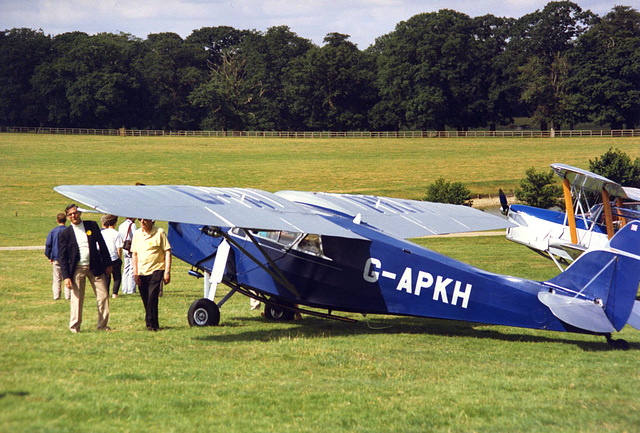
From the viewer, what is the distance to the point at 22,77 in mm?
94625

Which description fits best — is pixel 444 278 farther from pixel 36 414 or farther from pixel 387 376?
pixel 36 414

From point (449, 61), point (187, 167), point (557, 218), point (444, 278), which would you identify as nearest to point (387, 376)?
point (444, 278)

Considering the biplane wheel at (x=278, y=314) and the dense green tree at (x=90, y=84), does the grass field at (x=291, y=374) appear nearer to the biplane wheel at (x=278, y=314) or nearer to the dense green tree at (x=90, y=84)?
the biplane wheel at (x=278, y=314)

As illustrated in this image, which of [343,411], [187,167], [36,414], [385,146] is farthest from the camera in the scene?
[385,146]

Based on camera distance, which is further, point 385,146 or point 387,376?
point 385,146

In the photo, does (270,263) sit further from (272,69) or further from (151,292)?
(272,69)

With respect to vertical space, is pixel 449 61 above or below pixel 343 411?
above

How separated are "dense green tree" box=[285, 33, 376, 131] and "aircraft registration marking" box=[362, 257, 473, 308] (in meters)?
94.4

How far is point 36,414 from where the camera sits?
546cm

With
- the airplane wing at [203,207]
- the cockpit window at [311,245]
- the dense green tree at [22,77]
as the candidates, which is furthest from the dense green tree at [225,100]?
the cockpit window at [311,245]

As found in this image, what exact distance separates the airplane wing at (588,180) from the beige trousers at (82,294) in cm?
1027

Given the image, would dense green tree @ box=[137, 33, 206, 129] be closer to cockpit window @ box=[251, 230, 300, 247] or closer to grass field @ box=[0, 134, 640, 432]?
grass field @ box=[0, 134, 640, 432]

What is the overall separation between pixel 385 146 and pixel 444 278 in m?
72.5

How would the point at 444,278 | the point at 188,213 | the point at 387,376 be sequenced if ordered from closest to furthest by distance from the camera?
the point at 387,376, the point at 188,213, the point at 444,278
